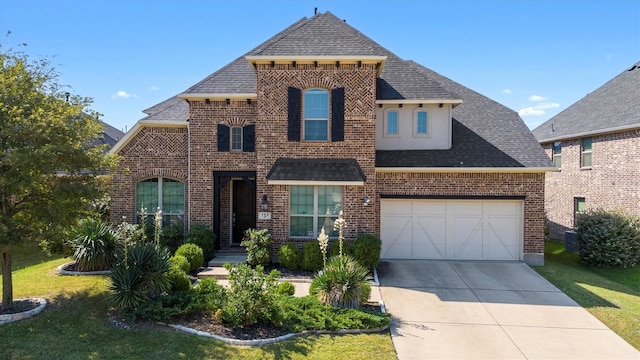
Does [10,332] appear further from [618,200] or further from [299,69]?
[618,200]

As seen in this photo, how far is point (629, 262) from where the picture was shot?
12.7 meters

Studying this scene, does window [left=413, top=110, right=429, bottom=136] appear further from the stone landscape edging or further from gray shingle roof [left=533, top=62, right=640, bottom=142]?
the stone landscape edging

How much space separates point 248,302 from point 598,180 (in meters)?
17.0

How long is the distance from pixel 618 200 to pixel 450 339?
13.4m

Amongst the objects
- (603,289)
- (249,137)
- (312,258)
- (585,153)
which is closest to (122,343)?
(312,258)

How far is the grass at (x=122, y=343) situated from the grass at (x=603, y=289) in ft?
17.2

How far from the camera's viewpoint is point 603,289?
33.2 ft

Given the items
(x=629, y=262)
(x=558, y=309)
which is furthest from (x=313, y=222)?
(x=629, y=262)

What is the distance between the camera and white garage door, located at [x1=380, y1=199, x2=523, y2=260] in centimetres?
1212

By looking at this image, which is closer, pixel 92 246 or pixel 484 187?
pixel 92 246

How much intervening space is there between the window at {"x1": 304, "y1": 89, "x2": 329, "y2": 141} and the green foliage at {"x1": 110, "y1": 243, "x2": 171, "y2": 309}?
18.7 ft

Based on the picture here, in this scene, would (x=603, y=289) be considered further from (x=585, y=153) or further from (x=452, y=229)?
(x=585, y=153)

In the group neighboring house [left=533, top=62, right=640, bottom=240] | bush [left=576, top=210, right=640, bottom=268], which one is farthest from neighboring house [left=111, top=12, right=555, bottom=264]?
neighboring house [left=533, top=62, right=640, bottom=240]

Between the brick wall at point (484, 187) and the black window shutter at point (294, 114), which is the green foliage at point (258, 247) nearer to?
the black window shutter at point (294, 114)
